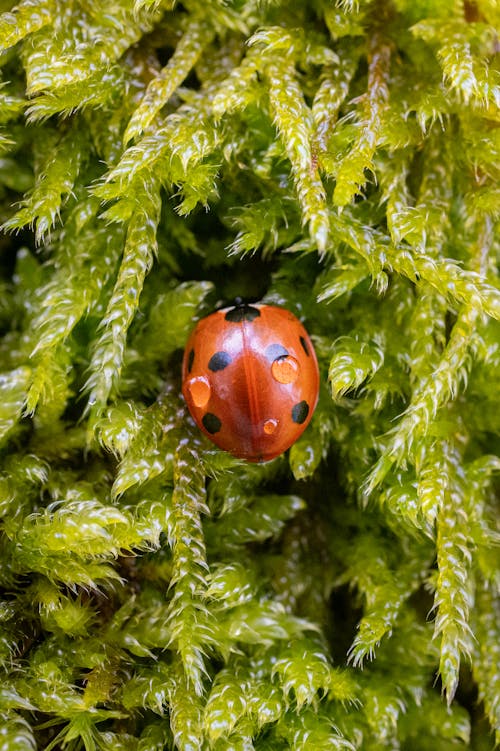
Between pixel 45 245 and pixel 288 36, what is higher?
pixel 288 36

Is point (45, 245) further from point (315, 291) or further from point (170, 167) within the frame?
point (315, 291)

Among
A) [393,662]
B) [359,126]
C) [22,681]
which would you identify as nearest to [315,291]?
[359,126]

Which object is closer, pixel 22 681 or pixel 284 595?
pixel 22 681

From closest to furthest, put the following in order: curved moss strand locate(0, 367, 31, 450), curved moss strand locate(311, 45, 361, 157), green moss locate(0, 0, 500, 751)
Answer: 1. curved moss strand locate(0, 367, 31, 450)
2. green moss locate(0, 0, 500, 751)
3. curved moss strand locate(311, 45, 361, 157)

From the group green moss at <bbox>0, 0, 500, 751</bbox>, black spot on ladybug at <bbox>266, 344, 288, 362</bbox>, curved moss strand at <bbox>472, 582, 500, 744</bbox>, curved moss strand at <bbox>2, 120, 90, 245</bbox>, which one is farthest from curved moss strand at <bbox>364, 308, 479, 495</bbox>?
curved moss strand at <bbox>2, 120, 90, 245</bbox>

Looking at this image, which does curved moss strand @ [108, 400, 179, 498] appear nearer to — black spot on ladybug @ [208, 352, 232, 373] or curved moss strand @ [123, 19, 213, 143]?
black spot on ladybug @ [208, 352, 232, 373]
